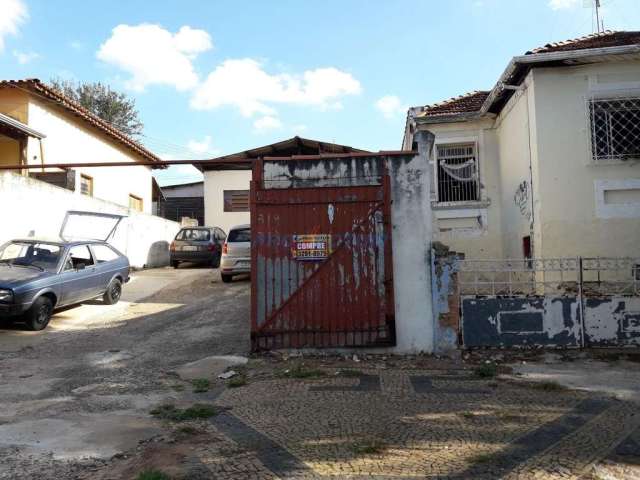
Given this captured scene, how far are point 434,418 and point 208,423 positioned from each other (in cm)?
210

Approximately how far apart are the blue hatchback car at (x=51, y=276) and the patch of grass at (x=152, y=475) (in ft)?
20.2

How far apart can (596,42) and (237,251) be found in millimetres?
9202

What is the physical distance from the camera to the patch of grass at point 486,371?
6.52m

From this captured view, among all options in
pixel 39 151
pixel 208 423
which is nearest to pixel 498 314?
pixel 208 423

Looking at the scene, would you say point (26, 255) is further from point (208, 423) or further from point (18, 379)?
point (208, 423)

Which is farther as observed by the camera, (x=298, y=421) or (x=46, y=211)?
(x=46, y=211)

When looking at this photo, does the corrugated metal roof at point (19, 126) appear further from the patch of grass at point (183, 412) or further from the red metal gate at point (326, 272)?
the patch of grass at point (183, 412)

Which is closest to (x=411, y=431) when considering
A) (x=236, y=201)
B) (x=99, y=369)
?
(x=99, y=369)

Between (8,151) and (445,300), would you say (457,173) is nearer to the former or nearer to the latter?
(445,300)

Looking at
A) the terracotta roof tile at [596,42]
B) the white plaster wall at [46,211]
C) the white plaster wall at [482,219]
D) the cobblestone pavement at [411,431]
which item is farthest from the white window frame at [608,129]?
the white plaster wall at [46,211]

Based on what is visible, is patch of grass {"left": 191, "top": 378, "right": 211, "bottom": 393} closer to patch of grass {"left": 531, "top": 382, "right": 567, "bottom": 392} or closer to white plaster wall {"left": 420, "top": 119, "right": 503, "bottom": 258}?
patch of grass {"left": 531, "top": 382, "right": 567, "bottom": 392}

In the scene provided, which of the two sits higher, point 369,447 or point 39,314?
point 39,314

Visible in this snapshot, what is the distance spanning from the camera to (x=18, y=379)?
6570 mm

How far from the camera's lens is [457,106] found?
13133mm
